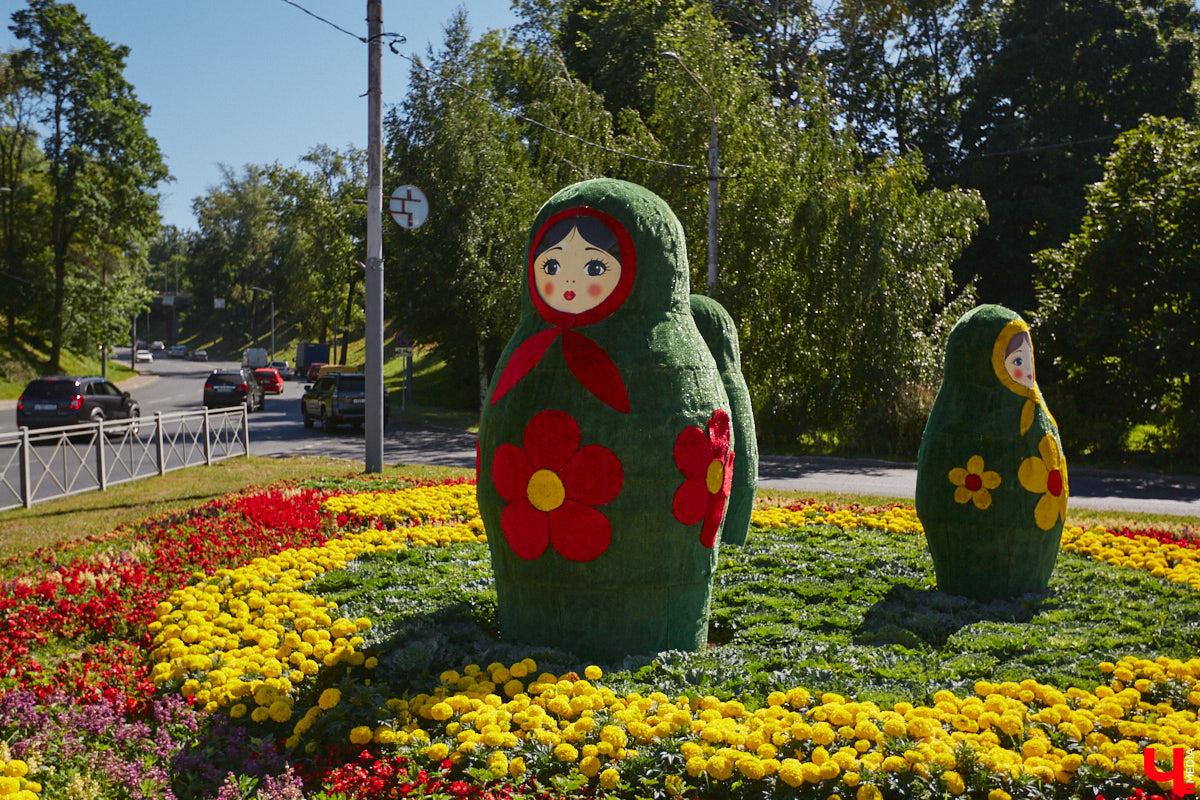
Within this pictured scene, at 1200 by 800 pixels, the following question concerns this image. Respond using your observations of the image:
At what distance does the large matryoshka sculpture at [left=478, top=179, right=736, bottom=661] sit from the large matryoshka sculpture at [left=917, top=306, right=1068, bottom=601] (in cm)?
235

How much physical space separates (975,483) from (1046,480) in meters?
0.54

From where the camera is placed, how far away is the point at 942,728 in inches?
159

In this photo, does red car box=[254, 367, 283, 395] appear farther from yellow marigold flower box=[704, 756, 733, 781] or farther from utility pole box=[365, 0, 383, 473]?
yellow marigold flower box=[704, 756, 733, 781]

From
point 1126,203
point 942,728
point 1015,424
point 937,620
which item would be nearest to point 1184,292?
point 1126,203

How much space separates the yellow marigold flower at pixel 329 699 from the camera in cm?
445

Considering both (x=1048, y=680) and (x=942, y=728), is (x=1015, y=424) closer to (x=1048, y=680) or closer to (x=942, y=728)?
(x=1048, y=680)

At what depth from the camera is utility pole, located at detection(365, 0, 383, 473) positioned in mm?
13641

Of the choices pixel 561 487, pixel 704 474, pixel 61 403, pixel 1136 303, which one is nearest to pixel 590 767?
pixel 561 487

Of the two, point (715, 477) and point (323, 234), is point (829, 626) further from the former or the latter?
point (323, 234)

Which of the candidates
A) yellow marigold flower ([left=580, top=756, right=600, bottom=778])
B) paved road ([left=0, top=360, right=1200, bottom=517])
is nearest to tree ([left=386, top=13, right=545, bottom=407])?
paved road ([left=0, top=360, right=1200, bottom=517])

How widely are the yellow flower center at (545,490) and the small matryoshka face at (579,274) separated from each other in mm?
991

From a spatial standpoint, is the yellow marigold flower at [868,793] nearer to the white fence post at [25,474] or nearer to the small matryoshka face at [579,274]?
the small matryoshka face at [579,274]

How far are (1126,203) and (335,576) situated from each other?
58.9ft

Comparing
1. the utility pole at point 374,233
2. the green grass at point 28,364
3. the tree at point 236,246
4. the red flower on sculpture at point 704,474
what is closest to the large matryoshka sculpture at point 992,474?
the red flower on sculpture at point 704,474
